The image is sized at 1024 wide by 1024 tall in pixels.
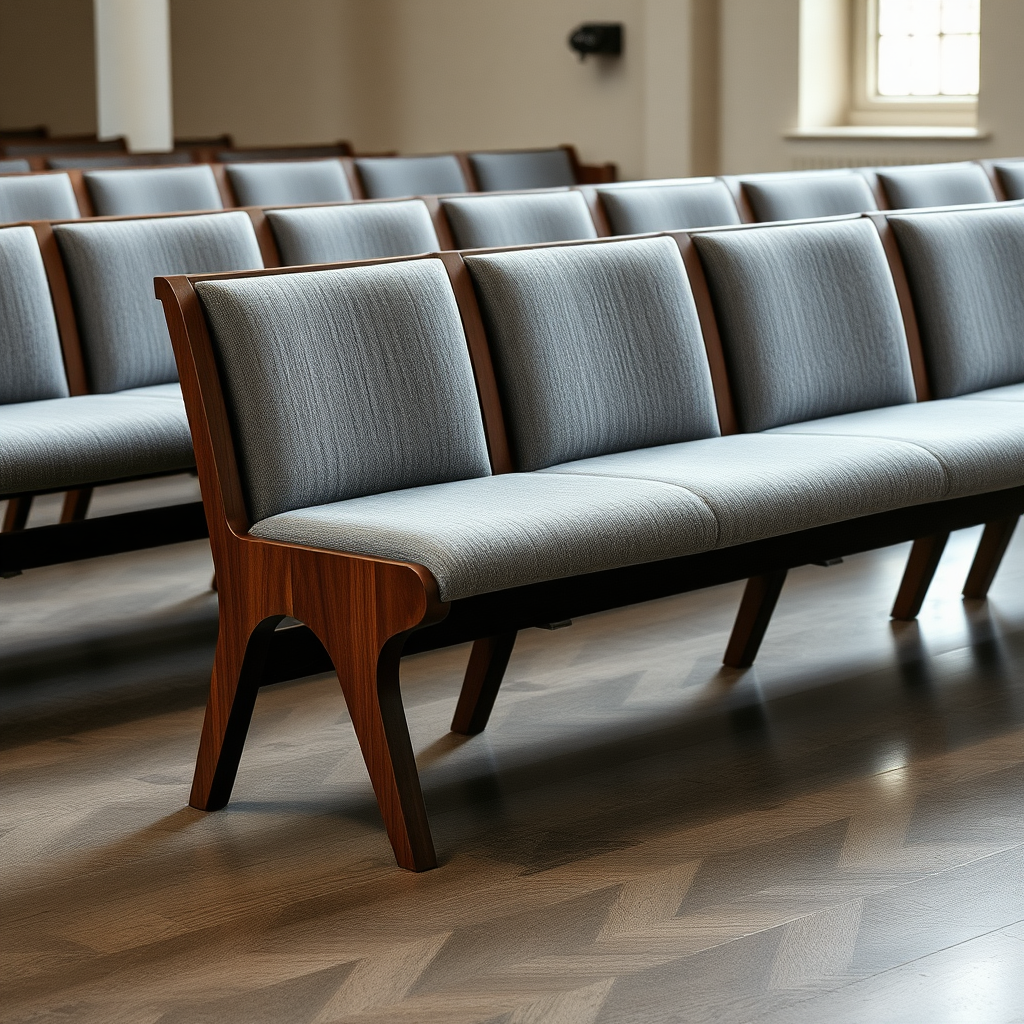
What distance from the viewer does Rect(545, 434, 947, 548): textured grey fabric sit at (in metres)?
2.48

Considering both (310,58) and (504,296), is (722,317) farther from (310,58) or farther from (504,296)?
(310,58)

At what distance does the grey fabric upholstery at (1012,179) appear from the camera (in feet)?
16.0

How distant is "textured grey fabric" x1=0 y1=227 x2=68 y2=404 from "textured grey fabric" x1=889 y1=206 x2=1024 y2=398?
1.77m

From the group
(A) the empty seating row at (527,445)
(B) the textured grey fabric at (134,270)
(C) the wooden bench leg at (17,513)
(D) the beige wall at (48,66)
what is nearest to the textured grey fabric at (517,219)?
(B) the textured grey fabric at (134,270)

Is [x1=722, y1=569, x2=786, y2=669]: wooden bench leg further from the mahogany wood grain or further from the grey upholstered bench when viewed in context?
the grey upholstered bench

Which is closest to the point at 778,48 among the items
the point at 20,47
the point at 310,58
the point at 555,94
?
the point at 555,94

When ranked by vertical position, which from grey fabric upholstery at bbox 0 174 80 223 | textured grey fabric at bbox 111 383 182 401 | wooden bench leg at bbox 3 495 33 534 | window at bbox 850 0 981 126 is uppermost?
window at bbox 850 0 981 126

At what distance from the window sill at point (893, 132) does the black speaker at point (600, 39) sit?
1.12 metres

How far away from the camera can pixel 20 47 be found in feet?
43.8

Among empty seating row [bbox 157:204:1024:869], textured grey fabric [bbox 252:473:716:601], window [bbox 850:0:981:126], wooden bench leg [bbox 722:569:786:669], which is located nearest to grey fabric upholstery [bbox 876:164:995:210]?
empty seating row [bbox 157:204:1024:869]

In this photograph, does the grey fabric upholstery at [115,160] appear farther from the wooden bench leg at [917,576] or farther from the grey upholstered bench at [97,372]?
the wooden bench leg at [917,576]

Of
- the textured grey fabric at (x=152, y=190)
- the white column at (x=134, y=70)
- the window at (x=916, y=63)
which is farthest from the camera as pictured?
the white column at (x=134, y=70)

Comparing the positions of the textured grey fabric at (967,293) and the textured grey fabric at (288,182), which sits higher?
the textured grey fabric at (288,182)

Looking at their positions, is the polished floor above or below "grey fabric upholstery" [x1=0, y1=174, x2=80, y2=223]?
below
